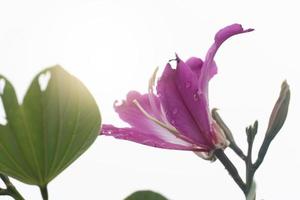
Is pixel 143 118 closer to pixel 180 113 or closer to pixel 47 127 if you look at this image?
pixel 180 113

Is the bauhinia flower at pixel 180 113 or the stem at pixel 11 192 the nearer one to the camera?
the stem at pixel 11 192

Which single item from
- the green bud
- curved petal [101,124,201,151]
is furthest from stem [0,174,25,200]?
the green bud

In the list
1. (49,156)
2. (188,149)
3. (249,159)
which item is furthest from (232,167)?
(49,156)

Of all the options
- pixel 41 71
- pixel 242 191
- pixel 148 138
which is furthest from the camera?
pixel 148 138

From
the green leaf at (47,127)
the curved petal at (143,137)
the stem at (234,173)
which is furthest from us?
the curved petal at (143,137)

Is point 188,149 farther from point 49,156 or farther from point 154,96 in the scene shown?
point 49,156

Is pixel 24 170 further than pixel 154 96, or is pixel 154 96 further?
pixel 154 96

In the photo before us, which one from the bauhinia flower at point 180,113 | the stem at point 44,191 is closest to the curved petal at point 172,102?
the bauhinia flower at point 180,113

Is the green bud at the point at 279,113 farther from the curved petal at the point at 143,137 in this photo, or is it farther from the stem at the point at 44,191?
the stem at the point at 44,191
